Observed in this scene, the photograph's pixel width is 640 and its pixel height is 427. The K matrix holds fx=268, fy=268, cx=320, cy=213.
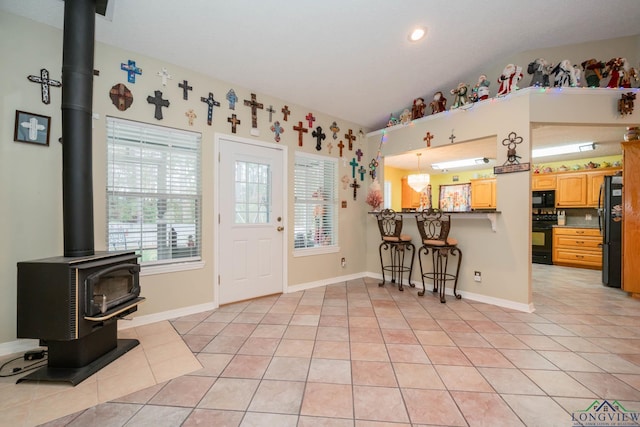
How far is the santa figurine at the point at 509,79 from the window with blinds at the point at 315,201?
2353mm

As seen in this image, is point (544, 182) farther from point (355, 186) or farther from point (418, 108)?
point (355, 186)

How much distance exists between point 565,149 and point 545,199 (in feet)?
4.41

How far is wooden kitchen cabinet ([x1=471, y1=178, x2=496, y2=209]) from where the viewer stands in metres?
6.73

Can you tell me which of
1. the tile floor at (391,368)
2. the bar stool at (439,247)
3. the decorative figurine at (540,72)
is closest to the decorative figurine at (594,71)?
the decorative figurine at (540,72)

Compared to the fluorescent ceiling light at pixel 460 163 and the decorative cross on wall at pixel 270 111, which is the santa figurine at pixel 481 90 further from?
the decorative cross on wall at pixel 270 111

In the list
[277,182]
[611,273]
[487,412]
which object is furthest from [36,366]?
[611,273]

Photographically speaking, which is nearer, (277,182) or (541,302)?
(541,302)

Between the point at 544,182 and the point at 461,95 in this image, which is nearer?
the point at 461,95

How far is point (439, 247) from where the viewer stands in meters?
3.54

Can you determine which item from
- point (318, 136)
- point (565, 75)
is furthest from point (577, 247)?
point (318, 136)

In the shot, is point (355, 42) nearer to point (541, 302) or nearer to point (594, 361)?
point (594, 361)

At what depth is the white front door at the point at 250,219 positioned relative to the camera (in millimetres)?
3229

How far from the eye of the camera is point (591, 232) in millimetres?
5293

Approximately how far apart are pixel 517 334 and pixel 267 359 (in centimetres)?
225
